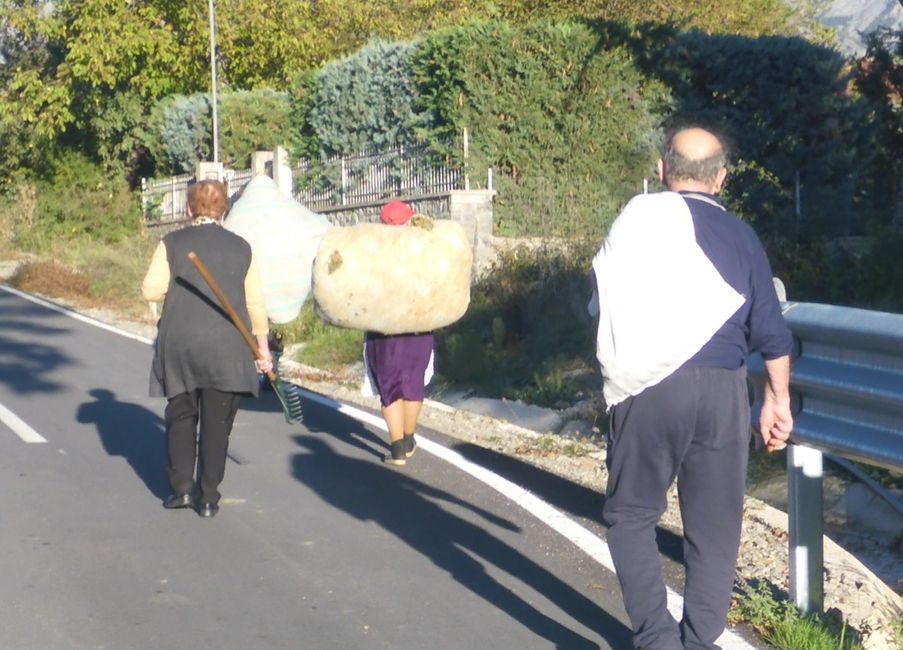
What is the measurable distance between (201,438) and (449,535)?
158 cm

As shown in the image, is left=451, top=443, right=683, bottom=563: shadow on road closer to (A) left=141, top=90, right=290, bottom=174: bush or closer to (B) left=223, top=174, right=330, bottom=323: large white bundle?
(B) left=223, top=174, right=330, bottom=323: large white bundle

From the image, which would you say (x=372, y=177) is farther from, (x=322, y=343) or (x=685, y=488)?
(x=685, y=488)

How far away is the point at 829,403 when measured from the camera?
518 cm

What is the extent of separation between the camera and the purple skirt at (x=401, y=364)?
912cm

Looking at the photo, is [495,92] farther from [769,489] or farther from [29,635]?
[29,635]

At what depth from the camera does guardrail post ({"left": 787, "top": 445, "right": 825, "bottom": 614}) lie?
543 centimetres

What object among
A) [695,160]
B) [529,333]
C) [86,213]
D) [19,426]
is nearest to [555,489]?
[695,160]

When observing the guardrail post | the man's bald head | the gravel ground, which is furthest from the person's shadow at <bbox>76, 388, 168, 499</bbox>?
the man's bald head

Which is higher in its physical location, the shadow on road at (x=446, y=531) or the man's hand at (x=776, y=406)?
the man's hand at (x=776, y=406)

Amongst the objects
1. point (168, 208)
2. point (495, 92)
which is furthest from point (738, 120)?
point (168, 208)

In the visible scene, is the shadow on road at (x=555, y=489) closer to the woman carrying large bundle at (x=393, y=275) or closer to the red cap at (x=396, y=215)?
the woman carrying large bundle at (x=393, y=275)

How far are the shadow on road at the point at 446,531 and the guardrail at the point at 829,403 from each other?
805 millimetres

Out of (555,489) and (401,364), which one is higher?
(401,364)

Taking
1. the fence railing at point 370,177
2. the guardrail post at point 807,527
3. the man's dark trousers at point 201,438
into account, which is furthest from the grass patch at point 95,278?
the guardrail post at point 807,527
